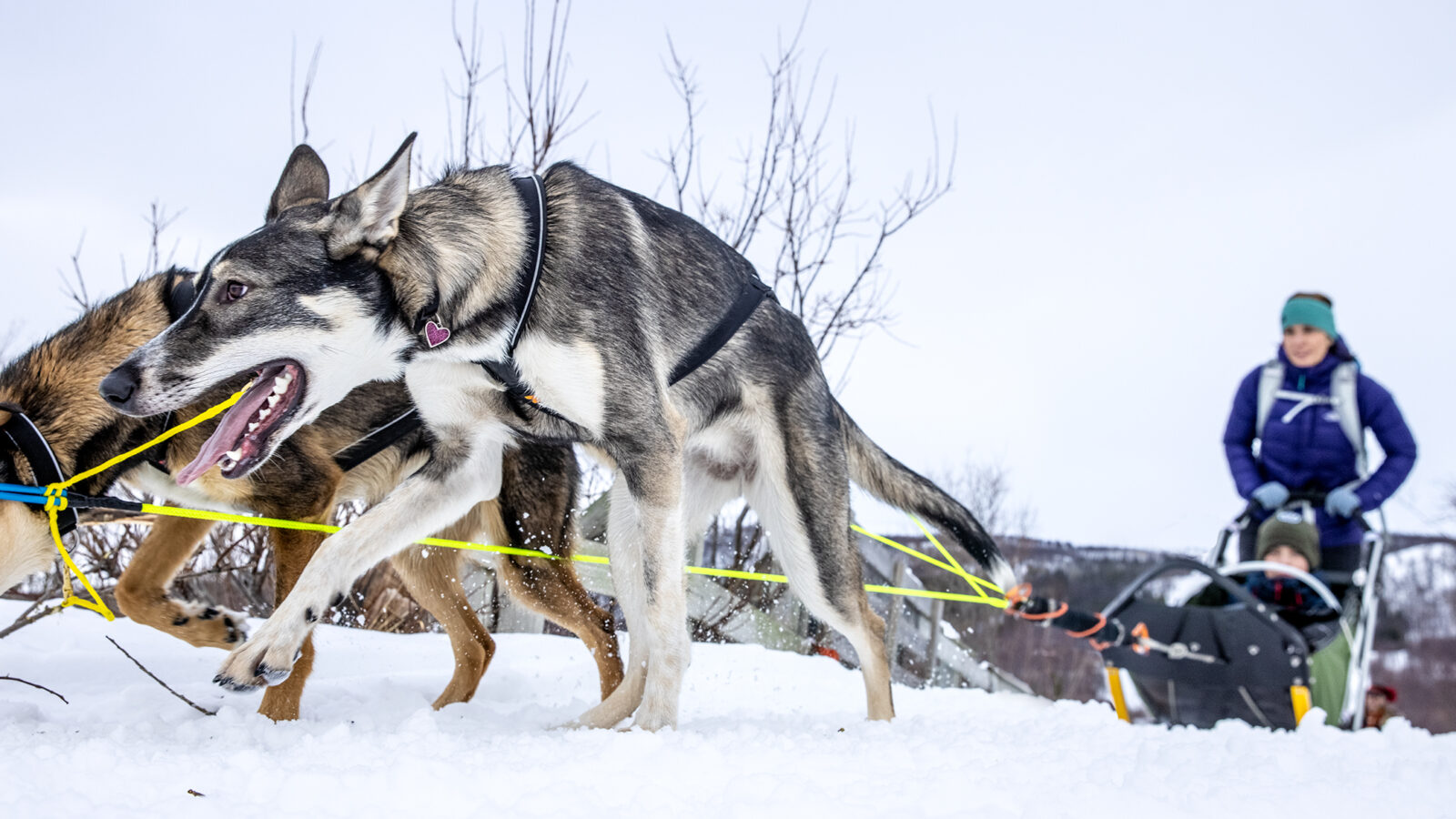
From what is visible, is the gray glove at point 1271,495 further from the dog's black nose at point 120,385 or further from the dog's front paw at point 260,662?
the dog's black nose at point 120,385

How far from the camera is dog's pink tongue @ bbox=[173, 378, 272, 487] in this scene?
→ 228 centimetres

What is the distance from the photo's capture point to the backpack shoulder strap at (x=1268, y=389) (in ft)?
12.7

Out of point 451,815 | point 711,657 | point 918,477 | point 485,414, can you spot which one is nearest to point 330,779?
point 451,815

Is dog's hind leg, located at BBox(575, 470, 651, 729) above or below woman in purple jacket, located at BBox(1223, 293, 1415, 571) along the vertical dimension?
A: below

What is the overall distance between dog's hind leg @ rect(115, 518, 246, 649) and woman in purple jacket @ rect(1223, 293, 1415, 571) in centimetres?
371

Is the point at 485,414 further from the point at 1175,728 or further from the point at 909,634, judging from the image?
the point at 909,634

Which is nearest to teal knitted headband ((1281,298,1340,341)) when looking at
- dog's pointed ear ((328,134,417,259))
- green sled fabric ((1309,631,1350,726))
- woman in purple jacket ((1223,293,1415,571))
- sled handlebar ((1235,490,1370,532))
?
woman in purple jacket ((1223,293,1415,571))

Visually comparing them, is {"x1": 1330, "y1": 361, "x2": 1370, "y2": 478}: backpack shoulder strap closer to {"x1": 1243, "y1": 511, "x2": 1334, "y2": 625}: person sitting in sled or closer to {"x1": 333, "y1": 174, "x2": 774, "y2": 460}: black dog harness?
{"x1": 1243, "y1": 511, "x2": 1334, "y2": 625}: person sitting in sled

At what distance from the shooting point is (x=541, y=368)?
8.09 feet

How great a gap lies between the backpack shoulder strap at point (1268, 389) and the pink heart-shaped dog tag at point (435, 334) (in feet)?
10.6

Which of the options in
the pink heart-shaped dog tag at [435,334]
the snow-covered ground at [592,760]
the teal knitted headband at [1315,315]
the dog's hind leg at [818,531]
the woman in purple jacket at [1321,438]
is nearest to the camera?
the snow-covered ground at [592,760]

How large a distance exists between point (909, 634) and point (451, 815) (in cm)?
594

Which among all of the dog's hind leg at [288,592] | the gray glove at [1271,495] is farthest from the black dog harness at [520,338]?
the gray glove at [1271,495]

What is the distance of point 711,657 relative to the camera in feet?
16.6
